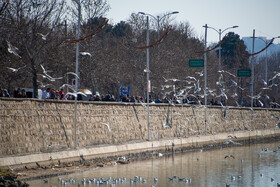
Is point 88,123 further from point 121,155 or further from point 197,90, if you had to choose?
point 197,90

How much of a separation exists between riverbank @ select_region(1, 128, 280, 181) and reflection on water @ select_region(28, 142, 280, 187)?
55 centimetres

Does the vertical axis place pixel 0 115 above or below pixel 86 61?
below

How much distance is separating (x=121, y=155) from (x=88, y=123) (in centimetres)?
261

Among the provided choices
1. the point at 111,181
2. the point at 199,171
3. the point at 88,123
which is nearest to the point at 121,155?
the point at 88,123

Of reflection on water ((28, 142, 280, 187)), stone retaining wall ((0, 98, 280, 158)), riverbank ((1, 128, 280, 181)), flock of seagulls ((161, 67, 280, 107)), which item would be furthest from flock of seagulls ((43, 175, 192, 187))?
flock of seagulls ((161, 67, 280, 107))

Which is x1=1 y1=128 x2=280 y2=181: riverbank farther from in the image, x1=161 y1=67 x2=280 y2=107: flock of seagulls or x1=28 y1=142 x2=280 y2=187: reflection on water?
x1=161 y1=67 x2=280 y2=107: flock of seagulls

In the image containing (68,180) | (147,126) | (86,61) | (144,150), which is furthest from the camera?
(86,61)

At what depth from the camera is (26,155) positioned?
19953 mm

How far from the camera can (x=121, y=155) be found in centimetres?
2622

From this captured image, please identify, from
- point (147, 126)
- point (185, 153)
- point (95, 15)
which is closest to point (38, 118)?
point (147, 126)

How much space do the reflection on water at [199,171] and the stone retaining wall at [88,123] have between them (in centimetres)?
202

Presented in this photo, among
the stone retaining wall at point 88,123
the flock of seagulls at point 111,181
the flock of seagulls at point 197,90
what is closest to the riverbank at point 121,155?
the stone retaining wall at point 88,123

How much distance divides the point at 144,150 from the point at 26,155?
951cm

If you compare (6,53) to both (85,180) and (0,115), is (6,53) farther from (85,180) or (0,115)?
(85,180)
